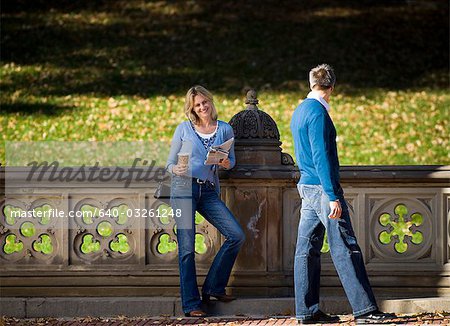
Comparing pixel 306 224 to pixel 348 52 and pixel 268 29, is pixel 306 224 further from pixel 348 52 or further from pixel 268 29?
pixel 268 29

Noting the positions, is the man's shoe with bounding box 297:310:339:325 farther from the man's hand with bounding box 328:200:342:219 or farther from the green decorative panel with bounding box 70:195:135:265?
the green decorative panel with bounding box 70:195:135:265

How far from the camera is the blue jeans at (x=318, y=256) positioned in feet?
27.1

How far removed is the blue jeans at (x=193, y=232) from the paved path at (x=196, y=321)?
0.18 m

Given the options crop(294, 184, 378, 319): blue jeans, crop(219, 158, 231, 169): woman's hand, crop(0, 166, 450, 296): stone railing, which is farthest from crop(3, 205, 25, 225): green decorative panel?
crop(294, 184, 378, 319): blue jeans

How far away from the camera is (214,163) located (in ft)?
28.6

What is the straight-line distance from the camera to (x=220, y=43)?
86.0ft

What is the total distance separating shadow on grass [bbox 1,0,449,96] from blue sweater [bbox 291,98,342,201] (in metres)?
13.7

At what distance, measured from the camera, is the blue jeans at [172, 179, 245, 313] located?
8.81m

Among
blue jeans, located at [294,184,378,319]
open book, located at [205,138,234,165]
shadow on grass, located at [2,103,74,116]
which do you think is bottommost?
blue jeans, located at [294,184,378,319]

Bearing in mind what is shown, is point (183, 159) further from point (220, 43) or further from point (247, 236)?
point (220, 43)

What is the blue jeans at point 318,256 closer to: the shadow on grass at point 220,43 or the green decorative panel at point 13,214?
the green decorative panel at point 13,214

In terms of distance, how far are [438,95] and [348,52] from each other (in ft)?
13.3

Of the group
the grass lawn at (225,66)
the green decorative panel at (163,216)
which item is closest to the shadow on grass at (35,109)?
the grass lawn at (225,66)

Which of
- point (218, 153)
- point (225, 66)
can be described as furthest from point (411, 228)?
point (225, 66)
